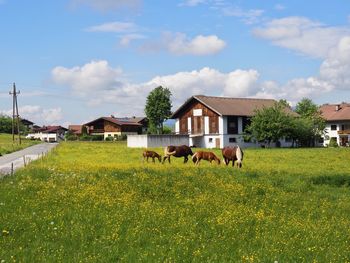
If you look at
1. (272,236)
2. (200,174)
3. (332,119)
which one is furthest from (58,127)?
(272,236)

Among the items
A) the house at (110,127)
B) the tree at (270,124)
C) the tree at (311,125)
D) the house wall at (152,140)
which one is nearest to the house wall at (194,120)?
the house wall at (152,140)

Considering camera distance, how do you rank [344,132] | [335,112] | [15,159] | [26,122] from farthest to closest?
1. [26,122]
2. [335,112]
3. [344,132]
4. [15,159]

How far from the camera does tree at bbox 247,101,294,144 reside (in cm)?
7606

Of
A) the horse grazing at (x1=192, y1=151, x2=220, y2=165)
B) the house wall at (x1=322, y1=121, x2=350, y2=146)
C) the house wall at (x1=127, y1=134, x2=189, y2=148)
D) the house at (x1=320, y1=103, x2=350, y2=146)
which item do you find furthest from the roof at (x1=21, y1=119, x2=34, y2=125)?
the horse grazing at (x1=192, y1=151, x2=220, y2=165)

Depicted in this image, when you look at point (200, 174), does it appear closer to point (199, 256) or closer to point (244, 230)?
point (244, 230)

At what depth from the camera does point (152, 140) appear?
77.0 metres

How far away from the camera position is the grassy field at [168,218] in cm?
1156

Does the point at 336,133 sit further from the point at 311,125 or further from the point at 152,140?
the point at 152,140

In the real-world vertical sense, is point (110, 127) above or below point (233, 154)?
above

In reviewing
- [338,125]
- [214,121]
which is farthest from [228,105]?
[338,125]

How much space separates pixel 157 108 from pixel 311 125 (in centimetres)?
4966

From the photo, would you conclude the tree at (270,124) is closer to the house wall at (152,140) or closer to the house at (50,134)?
the house wall at (152,140)

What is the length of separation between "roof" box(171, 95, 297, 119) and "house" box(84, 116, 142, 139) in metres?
48.5

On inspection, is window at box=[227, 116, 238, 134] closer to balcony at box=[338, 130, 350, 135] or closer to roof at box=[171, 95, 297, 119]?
roof at box=[171, 95, 297, 119]
